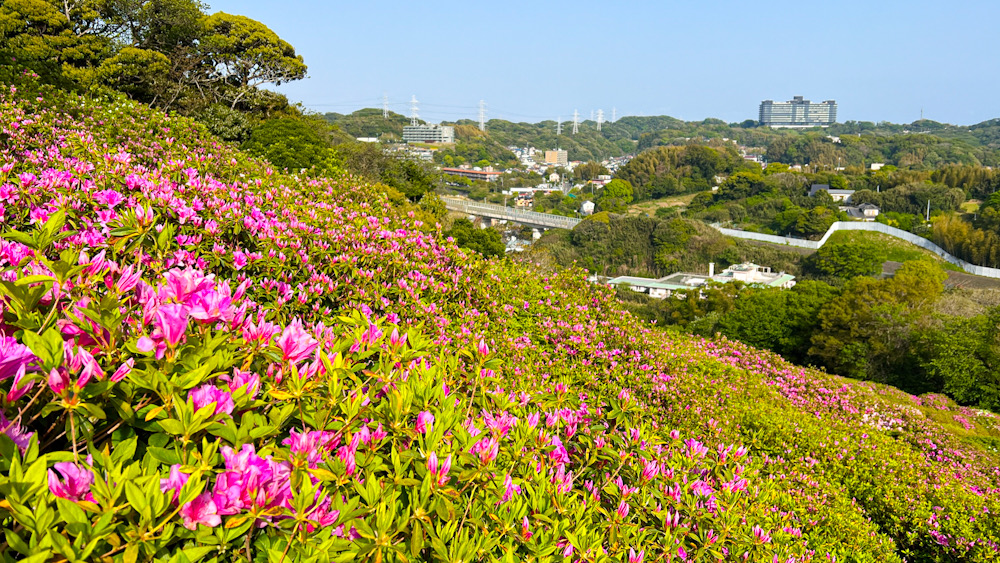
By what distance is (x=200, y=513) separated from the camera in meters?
1.03

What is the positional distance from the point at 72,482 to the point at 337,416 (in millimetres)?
574

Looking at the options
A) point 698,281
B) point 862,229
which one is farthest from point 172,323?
point 862,229

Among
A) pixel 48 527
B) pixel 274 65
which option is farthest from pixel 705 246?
pixel 48 527

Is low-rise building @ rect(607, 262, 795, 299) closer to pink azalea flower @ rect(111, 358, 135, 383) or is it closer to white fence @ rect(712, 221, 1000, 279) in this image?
white fence @ rect(712, 221, 1000, 279)

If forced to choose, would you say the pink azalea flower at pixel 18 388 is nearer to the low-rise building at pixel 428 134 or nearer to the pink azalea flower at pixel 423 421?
the pink azalea flower at pixel 423 421

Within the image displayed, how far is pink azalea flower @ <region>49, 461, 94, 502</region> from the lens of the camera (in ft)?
3.10

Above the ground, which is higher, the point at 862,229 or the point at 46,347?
the point at 46,347

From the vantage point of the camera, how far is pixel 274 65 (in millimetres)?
20219

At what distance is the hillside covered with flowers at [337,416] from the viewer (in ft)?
3.46

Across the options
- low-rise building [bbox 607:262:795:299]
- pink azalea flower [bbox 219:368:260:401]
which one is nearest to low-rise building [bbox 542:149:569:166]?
low-rise building [bbox 607:262:795:299]

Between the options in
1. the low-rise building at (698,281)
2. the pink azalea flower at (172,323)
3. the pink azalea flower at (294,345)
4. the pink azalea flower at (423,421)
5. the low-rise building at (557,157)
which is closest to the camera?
the pink azalea flower at (172,323)

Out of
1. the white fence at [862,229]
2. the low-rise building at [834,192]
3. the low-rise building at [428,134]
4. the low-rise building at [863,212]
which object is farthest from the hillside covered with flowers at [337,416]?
the low-rise building at [428,134]

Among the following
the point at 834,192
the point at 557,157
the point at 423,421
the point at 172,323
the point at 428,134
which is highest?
the point at 428,134

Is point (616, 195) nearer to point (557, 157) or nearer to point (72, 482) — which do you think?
point (557, 157)
